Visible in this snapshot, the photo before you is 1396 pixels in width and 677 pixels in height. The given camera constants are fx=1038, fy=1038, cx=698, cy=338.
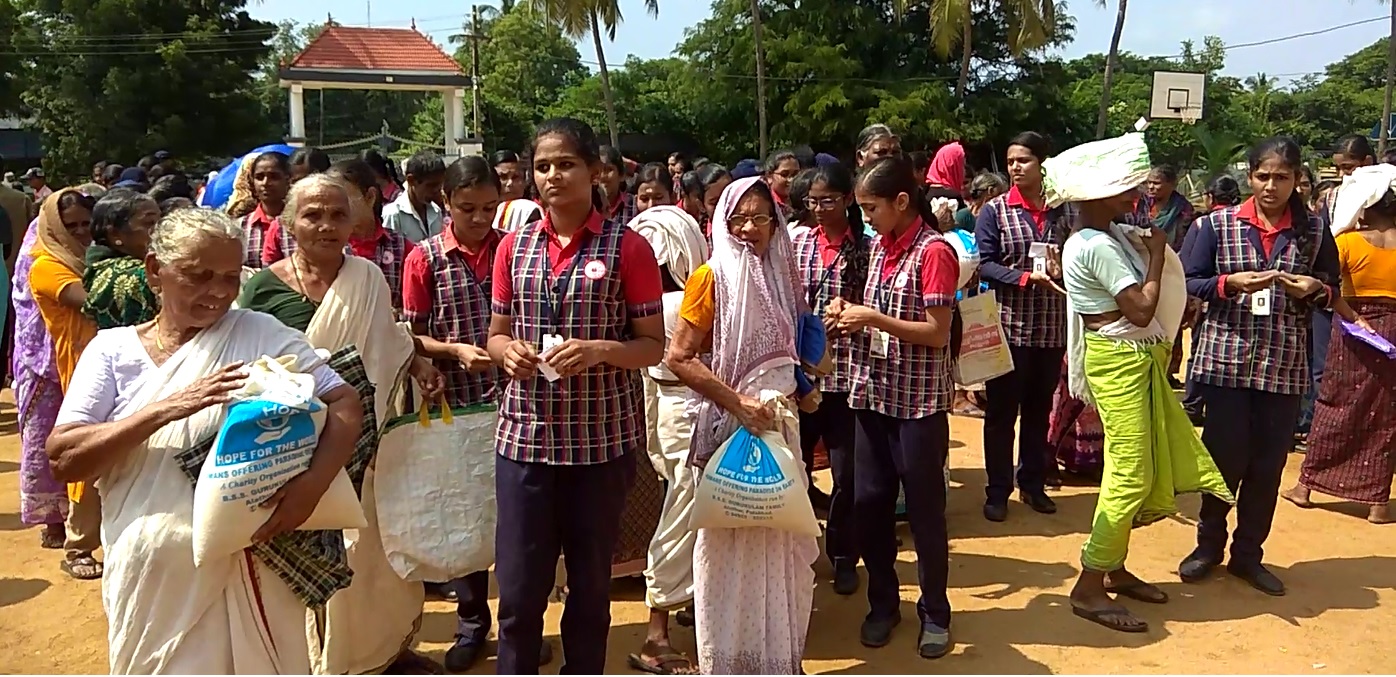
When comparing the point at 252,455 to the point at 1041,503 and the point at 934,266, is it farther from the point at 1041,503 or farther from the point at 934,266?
the point at 1041,503

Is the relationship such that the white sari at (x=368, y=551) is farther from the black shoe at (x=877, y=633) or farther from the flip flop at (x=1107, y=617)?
the flip flop at (x=1107, y=617)

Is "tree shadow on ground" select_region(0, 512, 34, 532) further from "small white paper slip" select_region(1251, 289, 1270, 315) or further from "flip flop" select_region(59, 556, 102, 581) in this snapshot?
"small white paper slip" select_region(1251, 289, 1270, 315)

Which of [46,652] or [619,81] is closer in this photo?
[46,652]

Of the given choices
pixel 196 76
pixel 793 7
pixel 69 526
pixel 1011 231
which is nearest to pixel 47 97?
pixel 196 76

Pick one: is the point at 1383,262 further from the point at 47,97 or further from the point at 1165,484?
the point at 47,97

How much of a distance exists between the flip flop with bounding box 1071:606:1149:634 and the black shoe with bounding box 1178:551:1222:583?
1.94 feet

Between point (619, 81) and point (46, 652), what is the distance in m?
28.6

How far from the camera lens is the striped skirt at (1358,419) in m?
5.51

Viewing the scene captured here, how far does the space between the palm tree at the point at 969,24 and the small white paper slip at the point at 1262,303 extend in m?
21.1

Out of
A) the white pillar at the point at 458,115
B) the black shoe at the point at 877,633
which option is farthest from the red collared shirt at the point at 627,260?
the white pillar at the point at 458,115

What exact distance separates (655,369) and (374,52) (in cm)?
2576

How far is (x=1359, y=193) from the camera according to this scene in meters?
5.33

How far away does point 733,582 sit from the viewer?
3.34 metres

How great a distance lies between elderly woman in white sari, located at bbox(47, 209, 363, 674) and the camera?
7.36 feet
